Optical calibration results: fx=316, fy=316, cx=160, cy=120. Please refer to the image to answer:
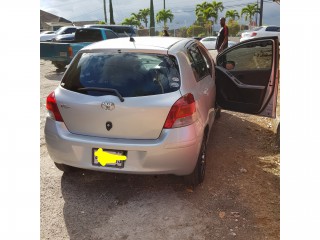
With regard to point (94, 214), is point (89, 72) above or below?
above

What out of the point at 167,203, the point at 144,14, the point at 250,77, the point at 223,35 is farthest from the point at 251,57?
the point at 144,14

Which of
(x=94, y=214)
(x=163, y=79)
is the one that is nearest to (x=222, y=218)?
(x=94, y=214)

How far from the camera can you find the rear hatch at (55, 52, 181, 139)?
3.07 m

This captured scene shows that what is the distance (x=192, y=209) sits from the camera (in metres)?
3.26

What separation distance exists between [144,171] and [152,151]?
0.23 metres

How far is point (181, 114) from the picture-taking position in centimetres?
312

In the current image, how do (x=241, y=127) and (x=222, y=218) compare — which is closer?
(x=222, y=218)

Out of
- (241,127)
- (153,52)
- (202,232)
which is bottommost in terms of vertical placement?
(202,232)

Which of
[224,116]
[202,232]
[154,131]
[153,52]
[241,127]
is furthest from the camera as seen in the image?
[224,116]

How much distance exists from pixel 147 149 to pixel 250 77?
2.78 metres

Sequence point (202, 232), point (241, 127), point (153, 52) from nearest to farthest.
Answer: point (202, 232), point (153, 52), point (241, 127)

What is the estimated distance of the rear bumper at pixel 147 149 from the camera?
308cm

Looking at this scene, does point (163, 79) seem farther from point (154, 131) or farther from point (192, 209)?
point (192, 209)

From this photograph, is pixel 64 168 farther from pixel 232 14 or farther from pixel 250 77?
pixel 232 14
